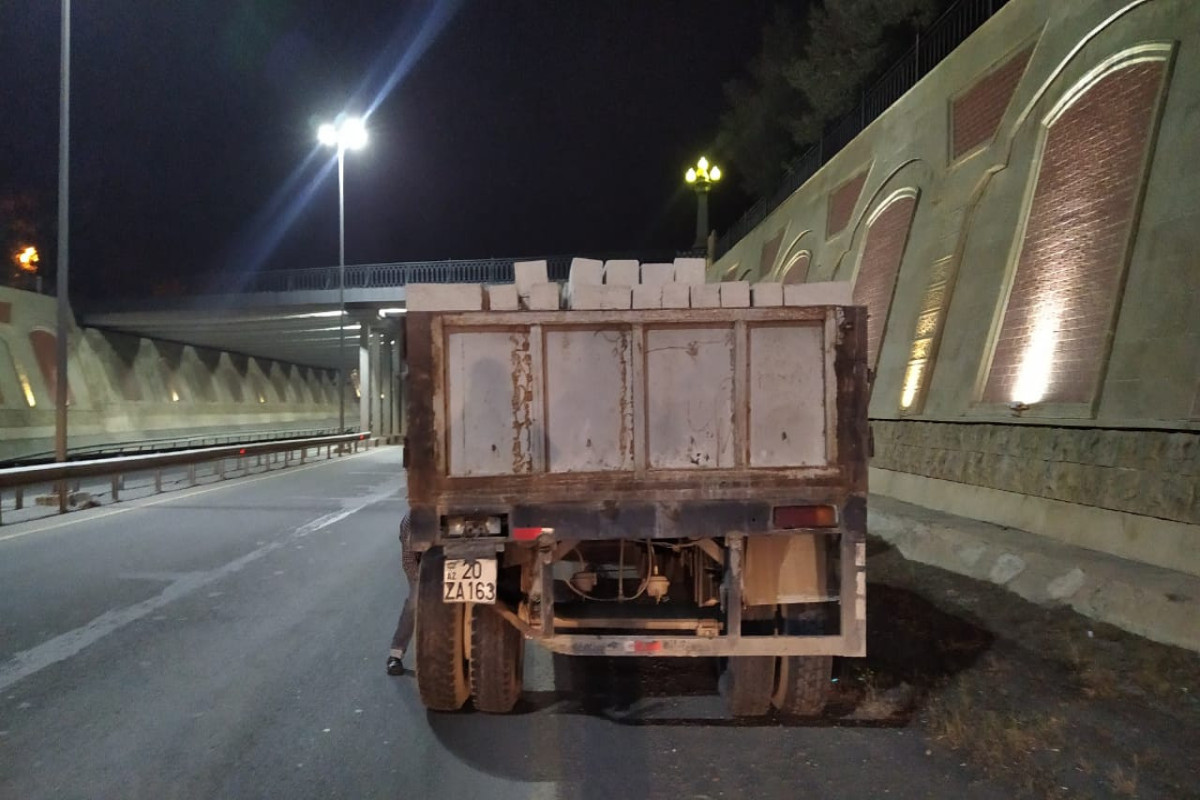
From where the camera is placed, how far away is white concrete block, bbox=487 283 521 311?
4.66m

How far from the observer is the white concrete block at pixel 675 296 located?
469 centimetres

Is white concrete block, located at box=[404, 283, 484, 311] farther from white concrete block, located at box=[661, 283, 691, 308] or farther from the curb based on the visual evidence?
the curb

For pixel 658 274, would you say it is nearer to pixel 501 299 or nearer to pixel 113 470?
pixel 501 299

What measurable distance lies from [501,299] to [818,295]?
1.70m

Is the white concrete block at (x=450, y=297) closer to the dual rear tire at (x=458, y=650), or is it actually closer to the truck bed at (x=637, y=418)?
the truck bed at (x=637, y=418)

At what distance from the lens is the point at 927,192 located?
14633 mm

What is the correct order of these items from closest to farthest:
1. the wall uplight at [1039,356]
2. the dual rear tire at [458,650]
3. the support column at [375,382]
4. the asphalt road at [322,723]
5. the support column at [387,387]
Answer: the asphalt road at [322,723] < the dual rear tire at [458,650] < the wall uplight at [1039,356] < the support column at [375,382] < the support column at [387,387]

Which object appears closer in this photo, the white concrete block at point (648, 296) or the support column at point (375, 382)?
the white concrete block at point (648, 296)

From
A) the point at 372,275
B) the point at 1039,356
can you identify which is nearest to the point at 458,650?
the point at 1039,356

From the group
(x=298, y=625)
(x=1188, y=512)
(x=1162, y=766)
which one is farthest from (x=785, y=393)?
(x=298, y=625)

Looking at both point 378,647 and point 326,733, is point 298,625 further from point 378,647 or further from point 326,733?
point 326,733

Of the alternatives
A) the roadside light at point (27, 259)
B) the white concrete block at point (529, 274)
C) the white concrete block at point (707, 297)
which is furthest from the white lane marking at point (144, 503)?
the roadside light at point (27, 259)

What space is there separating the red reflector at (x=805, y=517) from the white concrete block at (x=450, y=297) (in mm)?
1898

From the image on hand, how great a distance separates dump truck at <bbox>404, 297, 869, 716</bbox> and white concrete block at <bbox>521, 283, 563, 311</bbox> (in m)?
0.09
